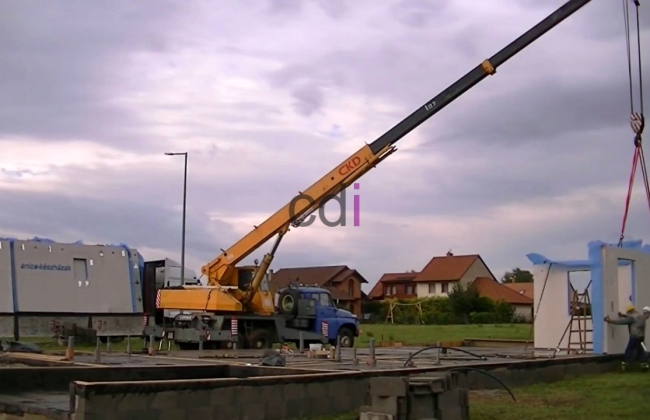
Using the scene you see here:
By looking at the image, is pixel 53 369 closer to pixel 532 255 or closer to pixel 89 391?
pixel 89 391

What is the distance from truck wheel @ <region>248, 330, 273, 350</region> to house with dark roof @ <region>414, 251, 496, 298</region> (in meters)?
72.1

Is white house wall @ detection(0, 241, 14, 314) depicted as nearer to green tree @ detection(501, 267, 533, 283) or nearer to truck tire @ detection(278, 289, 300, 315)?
truck tire @ detection(278, 289, 300, 315)

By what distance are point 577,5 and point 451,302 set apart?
4961cm

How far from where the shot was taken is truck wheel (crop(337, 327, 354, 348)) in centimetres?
3092

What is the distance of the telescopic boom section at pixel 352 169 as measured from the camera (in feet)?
88.4

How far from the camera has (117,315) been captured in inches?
1315

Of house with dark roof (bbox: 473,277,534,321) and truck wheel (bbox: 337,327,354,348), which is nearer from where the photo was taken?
truck wheel (bbox: 337,327,354,348)

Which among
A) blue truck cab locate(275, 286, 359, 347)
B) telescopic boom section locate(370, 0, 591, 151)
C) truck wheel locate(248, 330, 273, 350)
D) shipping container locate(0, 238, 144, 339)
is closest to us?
telescopic boom section locate(370, 0, 591, 151)

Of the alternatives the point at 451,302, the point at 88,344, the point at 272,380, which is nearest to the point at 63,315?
the point at 88,344

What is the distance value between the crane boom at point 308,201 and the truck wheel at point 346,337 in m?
3.05

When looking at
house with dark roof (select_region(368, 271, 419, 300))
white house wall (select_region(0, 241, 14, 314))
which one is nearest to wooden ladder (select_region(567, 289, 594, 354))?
white house wall (select_region(0, 241, 14, 314))

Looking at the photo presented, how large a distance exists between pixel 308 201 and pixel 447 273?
7585cm

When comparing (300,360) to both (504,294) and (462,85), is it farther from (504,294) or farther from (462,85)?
(504,294)

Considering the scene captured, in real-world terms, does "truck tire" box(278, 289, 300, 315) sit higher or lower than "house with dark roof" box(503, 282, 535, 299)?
lower
